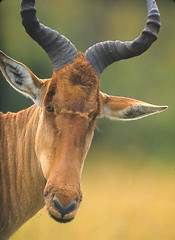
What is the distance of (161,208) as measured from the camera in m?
8.59

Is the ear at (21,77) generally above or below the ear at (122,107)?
above

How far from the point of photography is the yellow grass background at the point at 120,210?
26.7 ft

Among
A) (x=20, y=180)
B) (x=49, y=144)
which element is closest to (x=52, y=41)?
(x=49, y=144)

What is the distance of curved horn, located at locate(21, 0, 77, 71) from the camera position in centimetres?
512

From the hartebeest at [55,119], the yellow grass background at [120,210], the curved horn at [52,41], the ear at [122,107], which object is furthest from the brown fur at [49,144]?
the yellow grass background at [120,210]

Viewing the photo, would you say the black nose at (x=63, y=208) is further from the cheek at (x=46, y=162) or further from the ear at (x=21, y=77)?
the ear at (x=21, y=77)

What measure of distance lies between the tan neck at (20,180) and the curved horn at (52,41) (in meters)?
0.82

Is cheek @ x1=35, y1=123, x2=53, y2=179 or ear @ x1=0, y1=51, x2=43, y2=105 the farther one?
ear @ x1=0, y1=51, x2=43, y2=105

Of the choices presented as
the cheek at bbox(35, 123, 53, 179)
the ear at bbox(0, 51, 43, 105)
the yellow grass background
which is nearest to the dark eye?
the cheek at bbox(35, 123, 53, 179)

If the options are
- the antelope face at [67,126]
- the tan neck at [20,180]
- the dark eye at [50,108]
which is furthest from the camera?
the tan neck at [20,180]

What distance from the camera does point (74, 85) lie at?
16.8 feet

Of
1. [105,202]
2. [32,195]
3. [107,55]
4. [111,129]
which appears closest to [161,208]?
[105,202]

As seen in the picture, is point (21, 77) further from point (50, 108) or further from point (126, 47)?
point (126, 47)

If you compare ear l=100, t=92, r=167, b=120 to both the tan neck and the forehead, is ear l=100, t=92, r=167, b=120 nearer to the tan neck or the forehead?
the forehead
